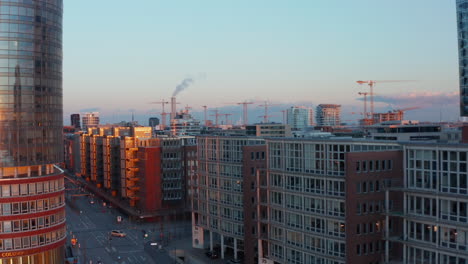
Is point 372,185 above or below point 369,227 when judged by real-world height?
above

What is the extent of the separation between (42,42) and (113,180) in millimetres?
86007

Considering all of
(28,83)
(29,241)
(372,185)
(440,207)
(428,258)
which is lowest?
(29,241)

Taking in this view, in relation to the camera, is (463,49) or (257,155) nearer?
(257,155)

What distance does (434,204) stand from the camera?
177ft

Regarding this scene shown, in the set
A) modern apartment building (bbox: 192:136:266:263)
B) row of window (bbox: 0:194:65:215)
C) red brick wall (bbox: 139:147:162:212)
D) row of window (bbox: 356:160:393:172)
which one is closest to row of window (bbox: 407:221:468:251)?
row of window (bbox: 356:160:393:172)

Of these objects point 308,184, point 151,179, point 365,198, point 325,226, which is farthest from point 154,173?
point 365,198

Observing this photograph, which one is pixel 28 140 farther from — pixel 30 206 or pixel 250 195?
pixel 250 195

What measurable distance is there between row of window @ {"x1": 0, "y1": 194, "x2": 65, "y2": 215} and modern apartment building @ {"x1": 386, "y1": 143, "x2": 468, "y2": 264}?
50437mm

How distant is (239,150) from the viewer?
90.4 meters

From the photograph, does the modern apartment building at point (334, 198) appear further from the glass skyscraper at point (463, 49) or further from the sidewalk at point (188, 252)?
the glass skyscraper at point (463, 49)

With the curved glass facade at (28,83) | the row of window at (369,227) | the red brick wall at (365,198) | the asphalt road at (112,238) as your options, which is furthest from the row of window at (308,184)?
the curved glass facade at (28,83)

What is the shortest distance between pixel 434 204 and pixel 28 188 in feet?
183

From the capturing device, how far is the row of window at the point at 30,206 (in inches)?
2931

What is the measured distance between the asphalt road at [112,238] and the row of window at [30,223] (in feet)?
52.0
